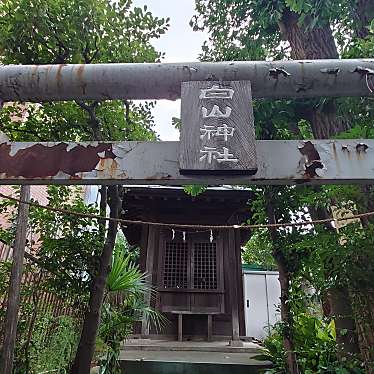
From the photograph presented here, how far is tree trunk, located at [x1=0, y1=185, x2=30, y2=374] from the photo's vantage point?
3592mm

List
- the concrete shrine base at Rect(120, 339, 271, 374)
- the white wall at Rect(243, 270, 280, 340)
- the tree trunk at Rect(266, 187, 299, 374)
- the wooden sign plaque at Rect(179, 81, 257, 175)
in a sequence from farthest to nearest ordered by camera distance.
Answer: the white wall at Rect(243, 270, 280, 340), the concrete shrine base at Rect(120, 339, 271, 374), the tree trunk at Rect(266, 187, 299, 374), the wooden sign plaque at Rect(179, 81, 257, 175)

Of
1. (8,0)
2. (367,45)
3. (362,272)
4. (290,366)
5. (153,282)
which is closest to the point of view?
(362,272)

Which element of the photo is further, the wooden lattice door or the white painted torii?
the wooden lattice door

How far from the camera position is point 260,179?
2.04 m

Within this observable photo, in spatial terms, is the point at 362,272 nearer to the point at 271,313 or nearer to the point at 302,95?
the point at 302,95

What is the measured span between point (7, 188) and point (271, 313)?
11907 mm

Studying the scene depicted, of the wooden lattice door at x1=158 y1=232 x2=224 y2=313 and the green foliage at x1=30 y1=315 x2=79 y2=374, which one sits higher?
the wooden lattice door at x1=158 y1=232 x2=224 y2=313

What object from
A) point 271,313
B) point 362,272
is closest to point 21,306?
point 362,272

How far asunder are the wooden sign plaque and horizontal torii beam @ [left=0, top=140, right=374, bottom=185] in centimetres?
8

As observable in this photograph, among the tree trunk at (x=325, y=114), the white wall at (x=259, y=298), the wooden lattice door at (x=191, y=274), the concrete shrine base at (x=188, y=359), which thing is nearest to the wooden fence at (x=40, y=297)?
the concrete shrine base at (x=188, y=359)

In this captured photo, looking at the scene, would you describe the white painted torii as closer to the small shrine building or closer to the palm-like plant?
the palm-like plant

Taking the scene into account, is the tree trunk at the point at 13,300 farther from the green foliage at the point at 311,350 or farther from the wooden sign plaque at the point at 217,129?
the green foliage at the point at 311,350

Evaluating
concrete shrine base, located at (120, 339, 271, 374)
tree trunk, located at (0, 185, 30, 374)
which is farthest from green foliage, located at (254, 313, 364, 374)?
tree trunk, located at (0, 185, 30, 374)

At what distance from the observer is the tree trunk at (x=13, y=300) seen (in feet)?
11.8
